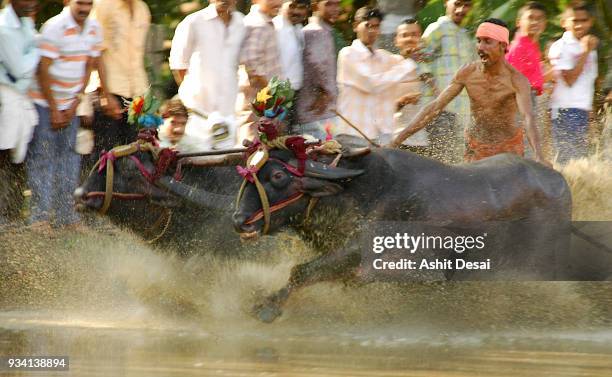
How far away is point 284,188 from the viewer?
909 cm

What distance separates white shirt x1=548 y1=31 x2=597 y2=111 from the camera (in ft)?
39.4

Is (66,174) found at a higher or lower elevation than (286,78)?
lower

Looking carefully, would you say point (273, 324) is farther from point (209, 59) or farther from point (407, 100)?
point (407, 100)

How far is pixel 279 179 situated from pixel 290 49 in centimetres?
246

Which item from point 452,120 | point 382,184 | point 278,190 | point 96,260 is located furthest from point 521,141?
point 96,260

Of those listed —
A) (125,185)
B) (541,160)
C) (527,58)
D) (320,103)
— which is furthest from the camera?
(527,58)

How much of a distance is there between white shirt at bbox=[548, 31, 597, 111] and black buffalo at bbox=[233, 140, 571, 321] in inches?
92.6

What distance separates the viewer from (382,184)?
9.34 metres

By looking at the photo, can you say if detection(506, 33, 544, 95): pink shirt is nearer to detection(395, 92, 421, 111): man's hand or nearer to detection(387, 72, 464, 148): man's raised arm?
detection(395, 92, 421, 111): man's hand

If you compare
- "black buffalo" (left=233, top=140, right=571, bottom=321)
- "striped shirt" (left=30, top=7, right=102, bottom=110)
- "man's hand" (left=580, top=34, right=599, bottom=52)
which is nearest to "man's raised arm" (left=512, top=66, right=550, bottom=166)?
"black buffalo" (left=233, top=140, right=571, bottom=321)

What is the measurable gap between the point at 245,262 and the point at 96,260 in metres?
1.18

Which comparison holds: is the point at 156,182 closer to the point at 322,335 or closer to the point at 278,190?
the point at 278,190

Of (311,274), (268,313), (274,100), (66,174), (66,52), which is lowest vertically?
(268,313)

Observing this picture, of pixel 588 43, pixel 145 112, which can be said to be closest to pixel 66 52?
pixel 145 112
